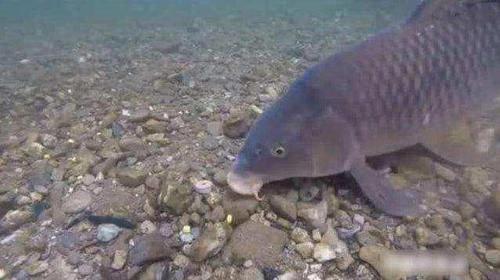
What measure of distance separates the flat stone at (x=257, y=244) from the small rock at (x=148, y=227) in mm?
671

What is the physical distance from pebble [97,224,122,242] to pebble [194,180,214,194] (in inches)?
27.5

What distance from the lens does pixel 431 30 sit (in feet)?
12.6

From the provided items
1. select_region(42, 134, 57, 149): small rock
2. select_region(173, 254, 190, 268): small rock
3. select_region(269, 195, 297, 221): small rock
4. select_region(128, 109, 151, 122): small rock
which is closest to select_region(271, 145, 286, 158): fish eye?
select_region(269, 195, 297, 221): small rock

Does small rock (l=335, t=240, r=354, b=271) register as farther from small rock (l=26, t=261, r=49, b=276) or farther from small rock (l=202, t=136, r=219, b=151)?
small rock (l=26, t=261, r=49, b=276)

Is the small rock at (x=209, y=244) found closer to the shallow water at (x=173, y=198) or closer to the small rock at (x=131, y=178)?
the shallow water at (x=173, y=198)

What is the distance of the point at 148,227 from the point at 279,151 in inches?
47.7

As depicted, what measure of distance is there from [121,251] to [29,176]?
1.66m

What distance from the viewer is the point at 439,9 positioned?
3914 mm

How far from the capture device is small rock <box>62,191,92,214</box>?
386cm

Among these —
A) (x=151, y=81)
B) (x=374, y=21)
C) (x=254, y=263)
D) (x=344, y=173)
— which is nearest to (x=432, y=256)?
(x=344, y=173)

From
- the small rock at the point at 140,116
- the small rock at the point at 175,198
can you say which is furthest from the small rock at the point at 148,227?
the small rock at the point at 140,116

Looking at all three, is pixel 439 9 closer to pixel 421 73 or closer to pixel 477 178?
pixel 421 73

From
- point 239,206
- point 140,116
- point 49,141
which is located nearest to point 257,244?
point 239,206

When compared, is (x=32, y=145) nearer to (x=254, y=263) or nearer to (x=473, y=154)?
(x=254, y=263)
